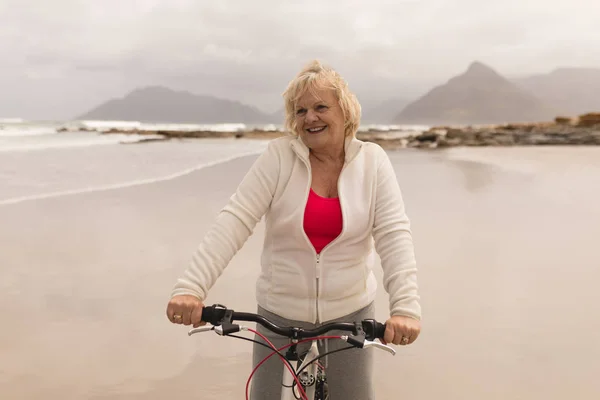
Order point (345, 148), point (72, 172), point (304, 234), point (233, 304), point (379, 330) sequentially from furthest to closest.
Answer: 1. point (72, 172)
2. point (233, 304)
3. point (345, 148)
4. point (304, 234)
5. point (379, 330)

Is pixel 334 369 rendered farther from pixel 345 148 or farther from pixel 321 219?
pixel 345 148

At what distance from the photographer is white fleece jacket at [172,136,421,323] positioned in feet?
6.67

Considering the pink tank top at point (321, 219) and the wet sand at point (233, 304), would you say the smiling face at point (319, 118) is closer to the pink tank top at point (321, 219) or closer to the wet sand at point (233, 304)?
the pink tank top at point (321, 219)

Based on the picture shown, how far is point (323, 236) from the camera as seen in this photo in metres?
2.06

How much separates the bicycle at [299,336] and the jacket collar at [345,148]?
0.65 metres

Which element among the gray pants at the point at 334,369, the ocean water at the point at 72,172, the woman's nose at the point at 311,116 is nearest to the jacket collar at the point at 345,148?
the woman's nose at the point at 311,116

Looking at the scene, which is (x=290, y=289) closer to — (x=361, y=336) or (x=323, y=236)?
(x=323, y=236)

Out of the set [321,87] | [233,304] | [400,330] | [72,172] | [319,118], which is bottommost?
[233,304]

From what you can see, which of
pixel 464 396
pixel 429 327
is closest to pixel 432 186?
pixel 429 327

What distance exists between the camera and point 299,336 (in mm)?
1747

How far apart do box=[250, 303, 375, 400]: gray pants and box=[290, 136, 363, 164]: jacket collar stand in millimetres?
627

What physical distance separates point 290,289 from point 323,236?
0.24 meters

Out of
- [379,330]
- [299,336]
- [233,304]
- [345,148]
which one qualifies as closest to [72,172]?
[233,304]

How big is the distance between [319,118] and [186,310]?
851mm
